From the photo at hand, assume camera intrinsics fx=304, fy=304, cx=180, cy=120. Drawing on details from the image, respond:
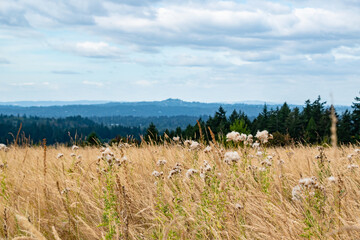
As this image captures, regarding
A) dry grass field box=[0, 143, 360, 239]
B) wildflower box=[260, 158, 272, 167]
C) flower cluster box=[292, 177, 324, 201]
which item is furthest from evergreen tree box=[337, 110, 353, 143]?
flower cluster box=[292, 177, 324, 201]

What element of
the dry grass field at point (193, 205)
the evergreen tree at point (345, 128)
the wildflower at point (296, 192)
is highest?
the wildflower at point (296, 192)

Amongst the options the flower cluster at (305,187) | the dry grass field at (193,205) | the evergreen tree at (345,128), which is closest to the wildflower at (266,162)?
the dry grass field at (193,205)

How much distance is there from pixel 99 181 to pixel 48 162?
110 inches

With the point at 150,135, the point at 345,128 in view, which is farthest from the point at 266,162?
the point at 345,128

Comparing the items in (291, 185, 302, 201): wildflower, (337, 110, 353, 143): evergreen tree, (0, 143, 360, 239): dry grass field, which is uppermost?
(291, 185, 302, 201): wildflower

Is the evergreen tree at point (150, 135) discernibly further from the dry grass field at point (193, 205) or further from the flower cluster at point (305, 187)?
the flower cluster at point (305, 187)

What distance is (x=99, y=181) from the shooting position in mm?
4426

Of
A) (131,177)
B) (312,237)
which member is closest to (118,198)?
(131,177)

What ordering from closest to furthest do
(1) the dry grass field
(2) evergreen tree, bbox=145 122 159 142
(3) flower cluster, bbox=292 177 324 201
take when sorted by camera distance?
(3) flower cluster, bbox=292 177 324 201 → (1) the dry grass field → (2) evergreen tree, bbox=145 122 159 142

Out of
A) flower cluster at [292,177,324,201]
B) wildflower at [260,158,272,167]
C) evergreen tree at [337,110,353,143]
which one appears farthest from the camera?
evergreen tree at [337,110,353,143]

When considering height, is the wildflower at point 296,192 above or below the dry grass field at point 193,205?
above

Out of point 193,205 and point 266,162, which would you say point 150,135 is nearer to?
point 266,162

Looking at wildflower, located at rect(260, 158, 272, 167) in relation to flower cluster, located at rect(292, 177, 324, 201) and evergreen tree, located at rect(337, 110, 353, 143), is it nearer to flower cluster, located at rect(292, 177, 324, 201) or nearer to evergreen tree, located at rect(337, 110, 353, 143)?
flower cluster, located at rect(292, 177, 324, 201)

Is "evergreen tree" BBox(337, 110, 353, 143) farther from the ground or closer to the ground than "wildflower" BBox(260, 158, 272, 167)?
closer to the ground
